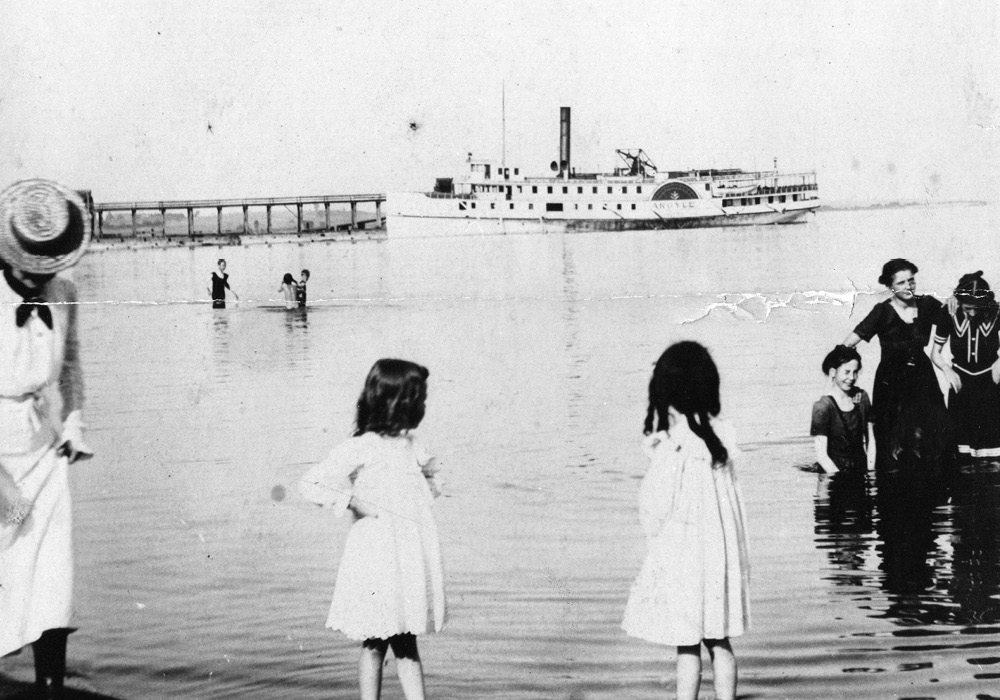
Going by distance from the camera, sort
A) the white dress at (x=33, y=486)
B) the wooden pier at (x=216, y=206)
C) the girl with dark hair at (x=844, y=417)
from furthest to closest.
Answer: the wooden pier at (x=216, y=206) < the girl with dark hair at (x=844, y=417) < the white dress at (x=33, y=486)

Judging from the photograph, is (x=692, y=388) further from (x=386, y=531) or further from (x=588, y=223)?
(x=588, y=223)

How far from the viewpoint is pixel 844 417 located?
15.0ft

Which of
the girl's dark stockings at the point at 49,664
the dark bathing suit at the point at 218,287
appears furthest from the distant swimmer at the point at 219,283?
the girl's dark stockings at the point at 49,664

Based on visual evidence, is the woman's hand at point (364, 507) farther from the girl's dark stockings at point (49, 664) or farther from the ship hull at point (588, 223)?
the ship hull at point (588, 223)

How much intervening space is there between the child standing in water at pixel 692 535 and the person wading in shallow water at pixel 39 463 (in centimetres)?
160

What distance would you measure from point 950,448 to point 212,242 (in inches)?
180

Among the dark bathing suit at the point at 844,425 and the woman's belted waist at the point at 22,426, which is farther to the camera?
the dark bathing suit at the point at 844,425

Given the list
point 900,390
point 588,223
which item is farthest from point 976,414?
point 588,223

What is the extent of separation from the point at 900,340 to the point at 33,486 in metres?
3.45

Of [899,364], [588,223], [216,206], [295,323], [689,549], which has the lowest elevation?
[689,549]

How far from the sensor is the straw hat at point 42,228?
3182 mm

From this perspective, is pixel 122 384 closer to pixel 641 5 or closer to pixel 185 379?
pixel 185 379

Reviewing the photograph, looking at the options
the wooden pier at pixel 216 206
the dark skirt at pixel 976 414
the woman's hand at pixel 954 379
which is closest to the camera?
the woman's hand at pixel 954 379

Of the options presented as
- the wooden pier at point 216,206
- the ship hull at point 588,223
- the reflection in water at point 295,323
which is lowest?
the reflection in water at point 295,323
